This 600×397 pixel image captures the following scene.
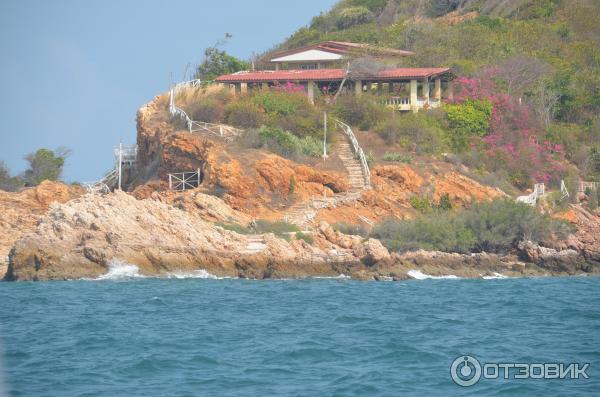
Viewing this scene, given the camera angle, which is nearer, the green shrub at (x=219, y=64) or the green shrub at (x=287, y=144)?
the green shrub at (x=287, y=144)

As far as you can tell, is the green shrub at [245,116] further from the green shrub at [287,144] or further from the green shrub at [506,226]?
the green shrub at [506,226]

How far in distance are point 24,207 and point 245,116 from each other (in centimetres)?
1031

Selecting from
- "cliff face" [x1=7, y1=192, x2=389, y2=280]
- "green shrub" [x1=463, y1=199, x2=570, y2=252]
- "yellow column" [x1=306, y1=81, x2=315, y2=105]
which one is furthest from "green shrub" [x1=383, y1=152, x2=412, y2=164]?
"cliff face" [x1=7, y1=192, x2=389, y2=280]

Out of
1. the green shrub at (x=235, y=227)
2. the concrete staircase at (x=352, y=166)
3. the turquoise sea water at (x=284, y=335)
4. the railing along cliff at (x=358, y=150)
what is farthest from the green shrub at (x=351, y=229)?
the turquoise sea water at (x=284, y=335)

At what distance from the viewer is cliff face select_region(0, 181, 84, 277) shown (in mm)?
43500

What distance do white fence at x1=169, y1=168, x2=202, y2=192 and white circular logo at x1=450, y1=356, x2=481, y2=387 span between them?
24.9m

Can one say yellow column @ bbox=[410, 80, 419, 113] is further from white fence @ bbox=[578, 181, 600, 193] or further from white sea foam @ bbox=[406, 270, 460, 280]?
white sea foam @ bbox=[406, 270, 460, 280]

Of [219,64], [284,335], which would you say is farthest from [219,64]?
[284,335]

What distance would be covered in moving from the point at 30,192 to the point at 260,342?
78.1 ft

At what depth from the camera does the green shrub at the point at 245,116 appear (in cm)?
5031

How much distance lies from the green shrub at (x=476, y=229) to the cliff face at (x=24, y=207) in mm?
13377

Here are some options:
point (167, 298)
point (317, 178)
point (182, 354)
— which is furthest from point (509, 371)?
point (317, 178)

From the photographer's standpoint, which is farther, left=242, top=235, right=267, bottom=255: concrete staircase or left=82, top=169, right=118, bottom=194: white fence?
left=82, top=169, right=118, bottom=194: white fence

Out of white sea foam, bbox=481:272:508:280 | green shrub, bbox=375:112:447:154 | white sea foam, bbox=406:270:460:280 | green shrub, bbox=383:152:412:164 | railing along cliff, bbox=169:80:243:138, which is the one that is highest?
railing along cliff, bbox=169:80:243:138
